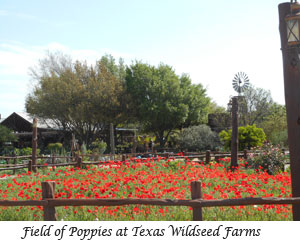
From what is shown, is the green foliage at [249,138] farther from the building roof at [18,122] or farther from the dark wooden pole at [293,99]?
the building roof at [18,122]

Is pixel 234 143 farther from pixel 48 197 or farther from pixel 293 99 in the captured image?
pixel 48 197

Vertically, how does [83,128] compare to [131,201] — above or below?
above

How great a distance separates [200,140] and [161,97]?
6.14 metres

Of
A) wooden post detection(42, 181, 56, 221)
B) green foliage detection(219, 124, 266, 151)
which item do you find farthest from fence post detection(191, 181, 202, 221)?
green foliage detection(219, 124, 266, 151)

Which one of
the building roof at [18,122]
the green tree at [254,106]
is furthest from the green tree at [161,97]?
the building roof at [18,122]

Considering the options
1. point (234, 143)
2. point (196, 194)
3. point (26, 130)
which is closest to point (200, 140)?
point (234, 143)

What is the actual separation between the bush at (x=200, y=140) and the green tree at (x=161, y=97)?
2.36 meters

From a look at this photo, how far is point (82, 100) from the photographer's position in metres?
32.9

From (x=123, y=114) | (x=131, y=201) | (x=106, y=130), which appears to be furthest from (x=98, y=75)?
(x=131, y=201)

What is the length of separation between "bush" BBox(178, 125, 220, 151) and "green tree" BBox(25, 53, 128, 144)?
686 cm

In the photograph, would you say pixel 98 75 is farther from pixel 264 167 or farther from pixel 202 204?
pixel 202 204

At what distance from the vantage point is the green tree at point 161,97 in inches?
1414

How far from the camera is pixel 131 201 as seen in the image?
5.29m

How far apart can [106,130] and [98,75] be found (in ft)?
23.0
